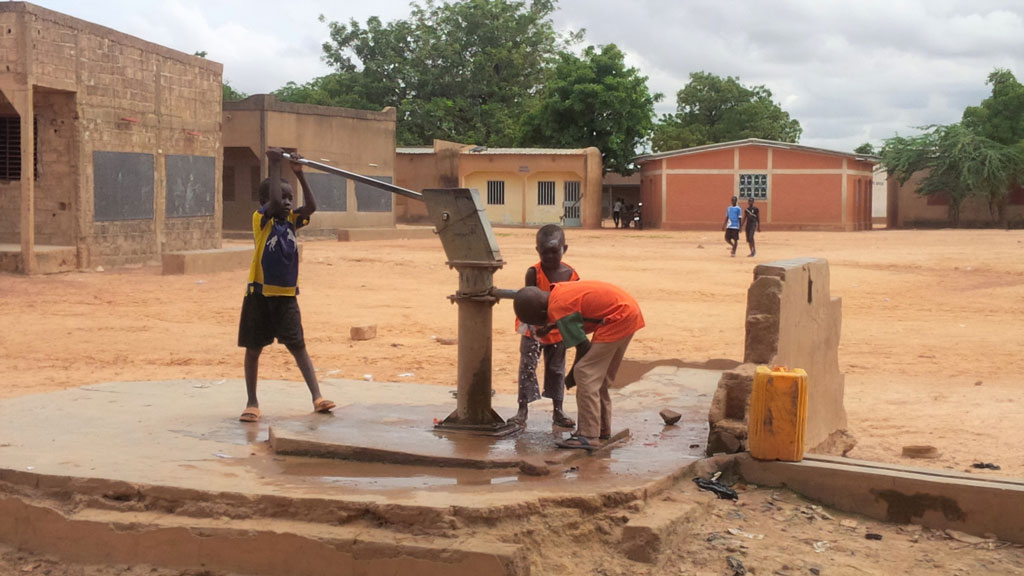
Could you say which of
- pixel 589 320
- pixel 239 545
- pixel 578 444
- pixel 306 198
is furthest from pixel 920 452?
pixel 239 545

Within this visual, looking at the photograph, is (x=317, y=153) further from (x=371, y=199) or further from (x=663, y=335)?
(x=663, y=335)

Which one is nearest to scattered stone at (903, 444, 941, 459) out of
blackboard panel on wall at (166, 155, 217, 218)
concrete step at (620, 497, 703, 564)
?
concrete step at (620, 497, 703, 564)

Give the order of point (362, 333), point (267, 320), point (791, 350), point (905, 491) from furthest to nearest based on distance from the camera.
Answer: point (362, 333)
point (267, 320)
point (791, 350)
point (905, 491)

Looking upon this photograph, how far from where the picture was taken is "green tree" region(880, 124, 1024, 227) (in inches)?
1478

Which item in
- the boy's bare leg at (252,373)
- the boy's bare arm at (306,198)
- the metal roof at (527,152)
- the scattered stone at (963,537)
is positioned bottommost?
the scattered stone at (963,537)

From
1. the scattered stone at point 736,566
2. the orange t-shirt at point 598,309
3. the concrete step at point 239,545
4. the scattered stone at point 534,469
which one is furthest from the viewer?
the orange t-shirt at point 598,309

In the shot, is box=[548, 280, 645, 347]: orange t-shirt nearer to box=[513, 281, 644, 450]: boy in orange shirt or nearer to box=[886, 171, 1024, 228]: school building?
box=[513, 281, 644, 450]: boy in orange shirt

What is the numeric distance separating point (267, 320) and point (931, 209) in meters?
39.3

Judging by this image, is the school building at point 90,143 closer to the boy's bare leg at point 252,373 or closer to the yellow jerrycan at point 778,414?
the boy's bare leg at point 252,373

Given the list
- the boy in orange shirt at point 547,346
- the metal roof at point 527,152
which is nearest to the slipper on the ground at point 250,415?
the boy in orange shirt at point 547,346

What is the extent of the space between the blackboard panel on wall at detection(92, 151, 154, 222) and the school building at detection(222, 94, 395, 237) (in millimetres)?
8392

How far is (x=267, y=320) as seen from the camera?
19.7 feet

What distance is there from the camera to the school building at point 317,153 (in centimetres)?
2766

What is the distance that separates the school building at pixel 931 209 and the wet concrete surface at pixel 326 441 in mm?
36280
